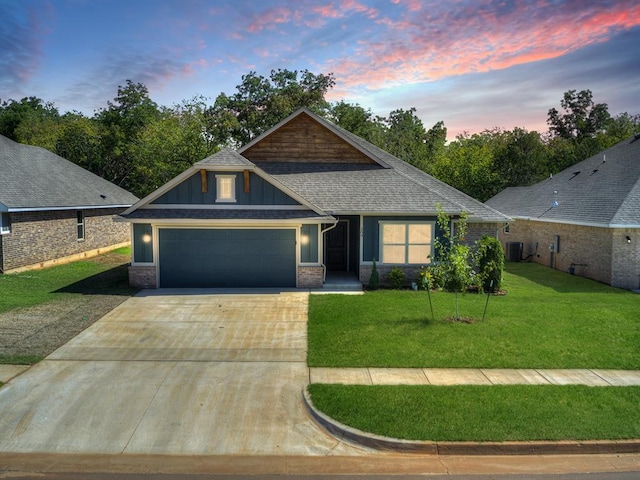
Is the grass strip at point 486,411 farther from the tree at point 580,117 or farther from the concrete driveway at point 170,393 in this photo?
the tree at point 580,117

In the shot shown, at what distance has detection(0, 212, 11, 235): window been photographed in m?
18.6

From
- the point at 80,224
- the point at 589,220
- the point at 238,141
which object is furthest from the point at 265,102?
the point at 589,220

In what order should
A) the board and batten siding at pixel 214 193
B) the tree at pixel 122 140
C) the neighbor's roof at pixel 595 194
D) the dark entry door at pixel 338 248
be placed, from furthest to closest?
1. the tree at pixel 122 140
2. the dark entry door at pixel 338 248
3. the neighbor's roof at pixel 595 194
4. the board and batten siding at pixel 214 193

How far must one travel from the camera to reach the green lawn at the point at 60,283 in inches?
589

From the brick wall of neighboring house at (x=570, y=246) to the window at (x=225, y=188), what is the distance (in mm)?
14887

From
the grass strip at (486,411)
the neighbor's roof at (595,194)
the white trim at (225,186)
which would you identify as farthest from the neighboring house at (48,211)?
the neighbor's roof at (595,194)

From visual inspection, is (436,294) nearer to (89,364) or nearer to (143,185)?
(89,364)

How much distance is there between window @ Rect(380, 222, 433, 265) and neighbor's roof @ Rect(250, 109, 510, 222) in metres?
0.69

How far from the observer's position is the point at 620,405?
751 centimetres

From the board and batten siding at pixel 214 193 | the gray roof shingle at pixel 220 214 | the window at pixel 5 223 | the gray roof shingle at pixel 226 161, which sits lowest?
the window at pixel 5 223

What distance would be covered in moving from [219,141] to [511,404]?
3531 centimetres

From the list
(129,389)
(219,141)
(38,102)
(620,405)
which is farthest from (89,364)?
(38,102)

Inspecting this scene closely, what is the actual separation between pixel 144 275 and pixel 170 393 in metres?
9.51

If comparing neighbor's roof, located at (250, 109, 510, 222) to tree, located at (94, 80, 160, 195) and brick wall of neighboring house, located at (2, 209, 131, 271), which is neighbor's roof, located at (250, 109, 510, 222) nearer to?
brick wall of neighboring house, located at (2, 209, 131, 271)
